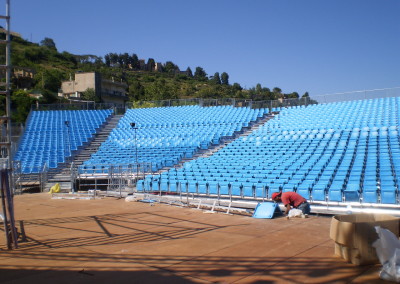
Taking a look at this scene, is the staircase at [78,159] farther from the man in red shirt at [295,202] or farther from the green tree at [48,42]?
the green tree at [48,42]

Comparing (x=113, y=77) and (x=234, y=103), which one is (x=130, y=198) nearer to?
(x=234, y=103)

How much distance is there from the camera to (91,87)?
58.4 m

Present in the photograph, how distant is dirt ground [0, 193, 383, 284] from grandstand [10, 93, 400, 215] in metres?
2.39

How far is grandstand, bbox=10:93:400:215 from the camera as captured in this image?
1201cm

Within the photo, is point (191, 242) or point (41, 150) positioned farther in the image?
point (41, 150)

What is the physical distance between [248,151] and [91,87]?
45.5 metres

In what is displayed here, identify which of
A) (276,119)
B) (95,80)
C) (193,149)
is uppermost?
(95,80)

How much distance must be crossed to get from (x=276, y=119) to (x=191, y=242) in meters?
18.7

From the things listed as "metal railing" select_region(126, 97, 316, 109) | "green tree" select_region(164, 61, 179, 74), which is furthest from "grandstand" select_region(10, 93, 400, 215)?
"green tree" select_region(164, 61, 179, 74)

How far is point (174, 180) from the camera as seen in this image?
589 inches

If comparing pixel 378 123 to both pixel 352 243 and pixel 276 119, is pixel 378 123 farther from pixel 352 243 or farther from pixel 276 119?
pixel 352 243

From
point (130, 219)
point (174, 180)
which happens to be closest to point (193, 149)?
point (174, 180)

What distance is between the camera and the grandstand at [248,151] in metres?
12.0

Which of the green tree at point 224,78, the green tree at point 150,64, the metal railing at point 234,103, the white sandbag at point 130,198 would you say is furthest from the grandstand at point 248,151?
the green tree at point 150,64
